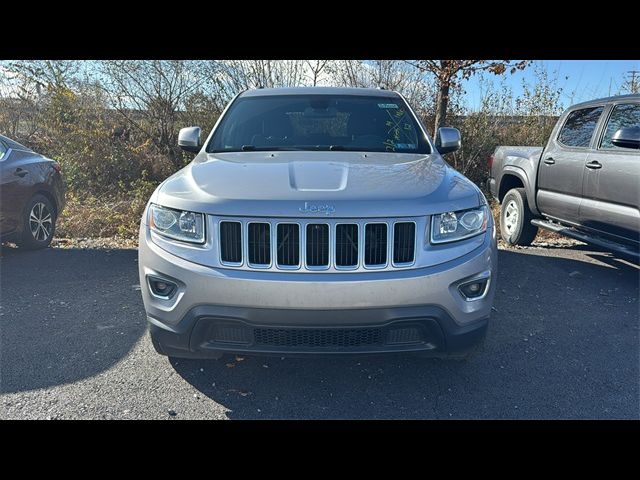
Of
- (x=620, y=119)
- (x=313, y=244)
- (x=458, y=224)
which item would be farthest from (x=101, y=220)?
(x=620, y=119)

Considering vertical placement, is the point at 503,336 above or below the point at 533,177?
below

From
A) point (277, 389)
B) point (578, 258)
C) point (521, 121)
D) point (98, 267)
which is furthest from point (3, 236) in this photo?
point (521, 121)

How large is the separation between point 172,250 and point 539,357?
2639 millimetres

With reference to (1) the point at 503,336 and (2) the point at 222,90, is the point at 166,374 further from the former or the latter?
(2) the point at 222,90

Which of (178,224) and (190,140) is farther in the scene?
(190,140)

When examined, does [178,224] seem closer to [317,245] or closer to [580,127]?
A: [317,245]

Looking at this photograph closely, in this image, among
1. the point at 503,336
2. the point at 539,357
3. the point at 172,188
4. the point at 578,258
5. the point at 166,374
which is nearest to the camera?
the point at 172,188

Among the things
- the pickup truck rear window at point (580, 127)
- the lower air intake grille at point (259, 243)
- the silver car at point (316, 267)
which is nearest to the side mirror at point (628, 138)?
the pickup truck rear window at point (580, 127)

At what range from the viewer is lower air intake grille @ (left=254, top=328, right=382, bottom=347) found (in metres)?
2.28

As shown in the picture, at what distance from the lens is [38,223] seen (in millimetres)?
5738

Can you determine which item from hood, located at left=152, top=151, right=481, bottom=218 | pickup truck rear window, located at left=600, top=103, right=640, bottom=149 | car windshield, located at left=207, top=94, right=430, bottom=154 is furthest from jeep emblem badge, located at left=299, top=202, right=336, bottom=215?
pickup truck rear window, located at left=600, top=103, right=640, bottom=149

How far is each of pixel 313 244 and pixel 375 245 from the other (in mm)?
323

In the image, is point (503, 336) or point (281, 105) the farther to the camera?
point (281, 105)

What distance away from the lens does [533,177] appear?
5.96 meters
